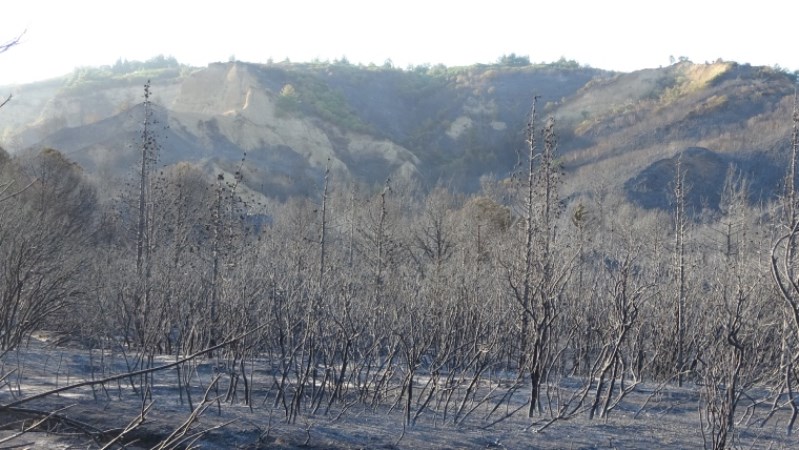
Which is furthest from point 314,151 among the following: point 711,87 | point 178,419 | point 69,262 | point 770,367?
point 178,419

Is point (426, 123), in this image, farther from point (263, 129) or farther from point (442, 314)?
point (442, 314)

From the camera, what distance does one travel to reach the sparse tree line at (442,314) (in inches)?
433

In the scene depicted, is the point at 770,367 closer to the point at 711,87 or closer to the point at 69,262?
the point at 69,262

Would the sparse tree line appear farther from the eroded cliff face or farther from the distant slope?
the eroded cliff face

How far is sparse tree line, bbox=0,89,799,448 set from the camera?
1101 centimetres

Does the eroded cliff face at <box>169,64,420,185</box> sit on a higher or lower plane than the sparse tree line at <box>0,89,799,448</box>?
higher

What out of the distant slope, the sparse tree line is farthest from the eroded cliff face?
the sparse tree line

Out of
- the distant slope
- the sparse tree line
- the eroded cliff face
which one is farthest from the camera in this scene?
the eroded cliff face

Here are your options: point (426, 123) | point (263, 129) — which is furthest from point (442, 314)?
point (426, 123)

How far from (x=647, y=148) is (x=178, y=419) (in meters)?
63.9

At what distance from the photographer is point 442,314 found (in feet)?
46.9

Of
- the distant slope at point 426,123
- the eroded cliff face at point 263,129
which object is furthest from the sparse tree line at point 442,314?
the eroded cliff face at point 263,129

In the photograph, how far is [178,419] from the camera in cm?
1005

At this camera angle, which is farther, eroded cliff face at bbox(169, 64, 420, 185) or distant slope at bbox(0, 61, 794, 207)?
eroded cliff face at bbox(169, 64, 420, 185)
